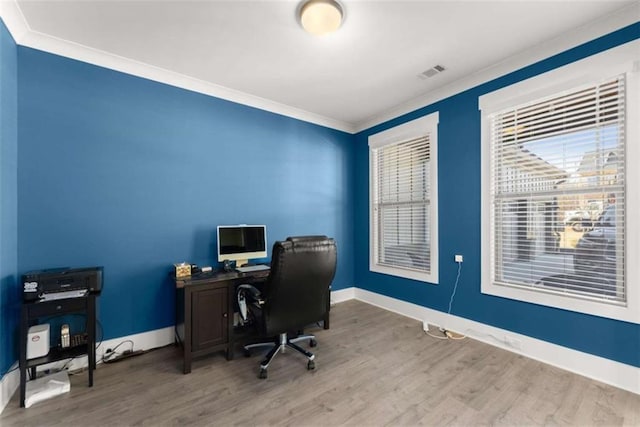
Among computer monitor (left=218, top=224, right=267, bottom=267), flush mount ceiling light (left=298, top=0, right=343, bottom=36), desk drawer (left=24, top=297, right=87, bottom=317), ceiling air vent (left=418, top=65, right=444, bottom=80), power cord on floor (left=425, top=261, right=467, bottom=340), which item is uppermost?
ceiling air vent (left=418, top=65, right=444, bottom=80)

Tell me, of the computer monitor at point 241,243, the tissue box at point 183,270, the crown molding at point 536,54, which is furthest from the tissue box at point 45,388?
the crown molding at point 536,54

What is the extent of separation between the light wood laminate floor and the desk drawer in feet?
2.06

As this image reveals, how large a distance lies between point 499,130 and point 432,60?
1014 mm

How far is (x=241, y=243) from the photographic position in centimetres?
306

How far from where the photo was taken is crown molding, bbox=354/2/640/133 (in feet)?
6.73

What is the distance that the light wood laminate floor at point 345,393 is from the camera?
1.76 m

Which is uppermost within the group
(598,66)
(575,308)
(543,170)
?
(598,66)

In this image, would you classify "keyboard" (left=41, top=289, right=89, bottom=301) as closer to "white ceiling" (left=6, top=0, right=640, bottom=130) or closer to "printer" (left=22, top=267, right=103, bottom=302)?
"printer" (left=22, top=267, right=103, bottom=302)

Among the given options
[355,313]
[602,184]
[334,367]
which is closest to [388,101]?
[602,184]

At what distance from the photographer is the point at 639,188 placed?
1983 mm

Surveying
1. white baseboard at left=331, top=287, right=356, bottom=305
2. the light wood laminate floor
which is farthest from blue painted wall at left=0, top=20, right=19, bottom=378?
white baseboard at left=331, top=287, right=356, bottom=305

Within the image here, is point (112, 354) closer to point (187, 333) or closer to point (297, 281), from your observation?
point (187, 333)

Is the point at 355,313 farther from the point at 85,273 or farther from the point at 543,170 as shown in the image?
the point at 85,273

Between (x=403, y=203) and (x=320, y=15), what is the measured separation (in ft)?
8.54
